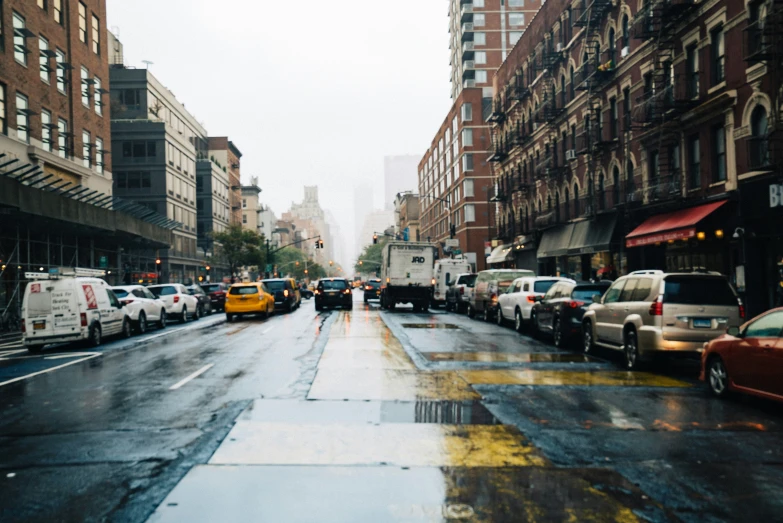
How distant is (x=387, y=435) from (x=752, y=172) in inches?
692

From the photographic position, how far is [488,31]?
84.4 metres

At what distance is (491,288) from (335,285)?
1368cm

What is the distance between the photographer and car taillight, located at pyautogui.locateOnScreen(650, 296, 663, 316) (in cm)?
1241

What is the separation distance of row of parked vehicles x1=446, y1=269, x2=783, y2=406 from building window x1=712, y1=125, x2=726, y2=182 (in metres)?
7.00

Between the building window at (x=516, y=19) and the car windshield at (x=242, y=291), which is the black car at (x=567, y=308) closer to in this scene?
the car windshield at (x=242, y=291)

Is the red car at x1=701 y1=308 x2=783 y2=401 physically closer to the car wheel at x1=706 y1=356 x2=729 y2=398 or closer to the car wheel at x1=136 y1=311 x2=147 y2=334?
the car wheel at x1=706 y1=356 x2=729 y2=398

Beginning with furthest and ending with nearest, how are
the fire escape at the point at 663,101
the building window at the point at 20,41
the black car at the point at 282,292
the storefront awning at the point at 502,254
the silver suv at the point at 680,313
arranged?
the storefront awning at the point at 502,254 → the black car at the point at 282,292 → the building window at the point at 20,41 → the fire escape at the point at 663,101 → the silver suv at the point at 680,313

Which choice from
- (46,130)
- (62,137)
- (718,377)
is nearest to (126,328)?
(718,377)

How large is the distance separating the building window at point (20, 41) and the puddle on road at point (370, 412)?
30093 millimetres

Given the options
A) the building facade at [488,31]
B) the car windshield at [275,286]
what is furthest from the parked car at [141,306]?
the building facade at [488,31]

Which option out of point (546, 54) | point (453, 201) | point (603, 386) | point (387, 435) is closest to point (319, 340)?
point (603, 386)

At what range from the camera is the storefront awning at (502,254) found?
166 ft

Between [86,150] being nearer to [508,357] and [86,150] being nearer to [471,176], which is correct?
[508,357]

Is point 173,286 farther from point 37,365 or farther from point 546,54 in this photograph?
point 546,54
